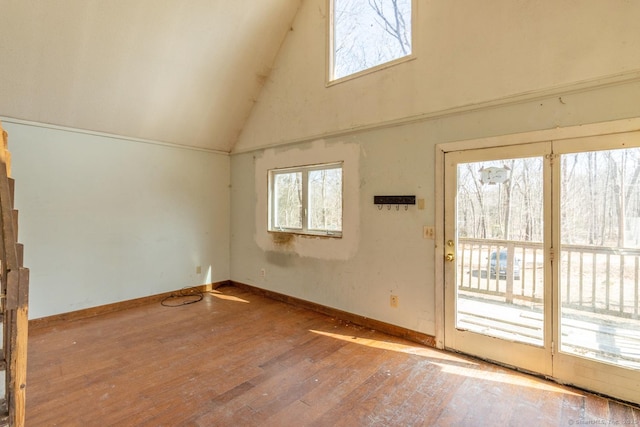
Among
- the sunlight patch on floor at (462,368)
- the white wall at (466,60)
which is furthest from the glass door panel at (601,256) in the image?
the white wall at (466,60)

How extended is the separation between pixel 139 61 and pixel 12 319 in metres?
3.21

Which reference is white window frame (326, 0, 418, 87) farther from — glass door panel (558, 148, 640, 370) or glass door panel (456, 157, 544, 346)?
glass door panel (558, 148, 640, 370)

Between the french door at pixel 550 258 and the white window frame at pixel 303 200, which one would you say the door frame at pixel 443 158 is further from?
the white window frame at pixel 303 200

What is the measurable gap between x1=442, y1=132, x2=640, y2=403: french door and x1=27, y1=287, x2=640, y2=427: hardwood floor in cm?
22

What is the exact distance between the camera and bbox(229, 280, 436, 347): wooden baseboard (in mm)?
3078

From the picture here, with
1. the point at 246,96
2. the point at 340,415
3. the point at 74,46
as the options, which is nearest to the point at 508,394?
the point at 340,415

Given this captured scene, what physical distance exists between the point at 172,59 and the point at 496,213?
3.82 m

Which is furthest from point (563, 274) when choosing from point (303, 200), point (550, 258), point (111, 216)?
point (111, 216)

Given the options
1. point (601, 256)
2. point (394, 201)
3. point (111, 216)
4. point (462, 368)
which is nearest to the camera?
point (601, 256)

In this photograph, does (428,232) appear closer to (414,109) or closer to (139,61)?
(414,109)

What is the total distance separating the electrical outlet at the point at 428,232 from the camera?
300cm

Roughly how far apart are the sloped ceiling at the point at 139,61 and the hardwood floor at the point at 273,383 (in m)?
2.52

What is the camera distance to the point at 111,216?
13.1ft

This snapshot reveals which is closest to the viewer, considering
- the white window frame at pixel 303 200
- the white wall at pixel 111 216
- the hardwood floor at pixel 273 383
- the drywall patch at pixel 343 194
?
the hardwood floor at pixel 273 383
